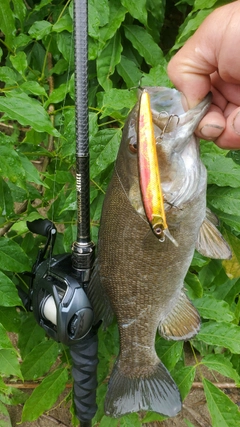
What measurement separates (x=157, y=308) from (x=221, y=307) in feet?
1.13

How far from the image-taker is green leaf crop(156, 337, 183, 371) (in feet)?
5.55

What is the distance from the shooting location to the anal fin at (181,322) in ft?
4.89

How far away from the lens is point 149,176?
0.85 m

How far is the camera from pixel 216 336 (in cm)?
167

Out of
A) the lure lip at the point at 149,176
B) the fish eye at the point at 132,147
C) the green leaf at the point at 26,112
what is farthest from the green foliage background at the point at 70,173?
the lure lip at the point at 149,176

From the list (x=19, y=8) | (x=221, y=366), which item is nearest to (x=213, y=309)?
(x=221, y=366)

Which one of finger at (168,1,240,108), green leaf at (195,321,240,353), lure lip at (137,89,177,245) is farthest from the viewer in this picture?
green leaf at (195,321,240,353)

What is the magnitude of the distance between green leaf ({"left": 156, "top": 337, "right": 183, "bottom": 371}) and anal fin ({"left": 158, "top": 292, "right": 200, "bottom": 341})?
0.22 m

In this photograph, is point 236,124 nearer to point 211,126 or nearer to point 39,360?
point 211,126

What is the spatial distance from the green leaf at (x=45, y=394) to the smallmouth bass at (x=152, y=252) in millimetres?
332

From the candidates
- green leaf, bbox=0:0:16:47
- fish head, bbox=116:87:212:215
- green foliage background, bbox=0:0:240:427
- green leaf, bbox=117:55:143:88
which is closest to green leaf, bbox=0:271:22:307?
green foliage background, bbox=0:0:240:427

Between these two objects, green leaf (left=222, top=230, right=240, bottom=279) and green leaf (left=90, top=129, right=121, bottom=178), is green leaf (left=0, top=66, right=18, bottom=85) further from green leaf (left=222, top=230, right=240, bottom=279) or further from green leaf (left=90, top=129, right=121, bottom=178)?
Answer: green leaf (left=222, top=230, right=240, bottom=279)

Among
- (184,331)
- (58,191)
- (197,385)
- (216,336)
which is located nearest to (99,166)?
(58,191)

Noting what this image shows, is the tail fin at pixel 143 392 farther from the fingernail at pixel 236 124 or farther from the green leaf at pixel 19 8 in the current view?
the green leaf at pixel 19 8
